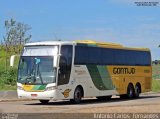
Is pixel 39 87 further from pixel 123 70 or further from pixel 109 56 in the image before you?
pixel 123 70

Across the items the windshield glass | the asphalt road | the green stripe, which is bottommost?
the asphalt road

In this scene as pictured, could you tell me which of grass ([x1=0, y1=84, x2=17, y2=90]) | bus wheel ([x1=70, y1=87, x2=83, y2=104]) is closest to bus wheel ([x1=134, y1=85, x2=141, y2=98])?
bus wheel ([x1=70, y1=87, x2=83, y2=104])

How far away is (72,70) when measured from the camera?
92.6ft

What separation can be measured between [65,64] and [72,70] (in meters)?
0.70

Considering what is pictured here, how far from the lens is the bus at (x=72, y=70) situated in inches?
1073

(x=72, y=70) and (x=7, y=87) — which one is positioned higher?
(x=72, y=70)

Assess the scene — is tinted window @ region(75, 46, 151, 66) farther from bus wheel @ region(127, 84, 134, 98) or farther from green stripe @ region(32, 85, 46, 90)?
green stripe @ region(32, 85, 46, 90)

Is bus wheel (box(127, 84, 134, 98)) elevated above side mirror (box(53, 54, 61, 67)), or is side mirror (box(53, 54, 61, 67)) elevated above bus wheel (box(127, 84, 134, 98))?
side mirror (box(53, 54, 61, 67))

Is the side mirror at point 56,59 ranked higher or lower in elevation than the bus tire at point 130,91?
higher

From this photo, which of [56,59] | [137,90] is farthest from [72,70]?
[137,90]

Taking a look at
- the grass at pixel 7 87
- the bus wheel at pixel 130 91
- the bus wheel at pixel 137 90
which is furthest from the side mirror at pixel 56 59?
the grass at pixel 7 87

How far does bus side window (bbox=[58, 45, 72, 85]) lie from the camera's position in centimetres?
2741

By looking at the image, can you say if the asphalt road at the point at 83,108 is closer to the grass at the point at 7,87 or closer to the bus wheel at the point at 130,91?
the bus wheel at the point at 130,91

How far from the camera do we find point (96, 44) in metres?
30.9
